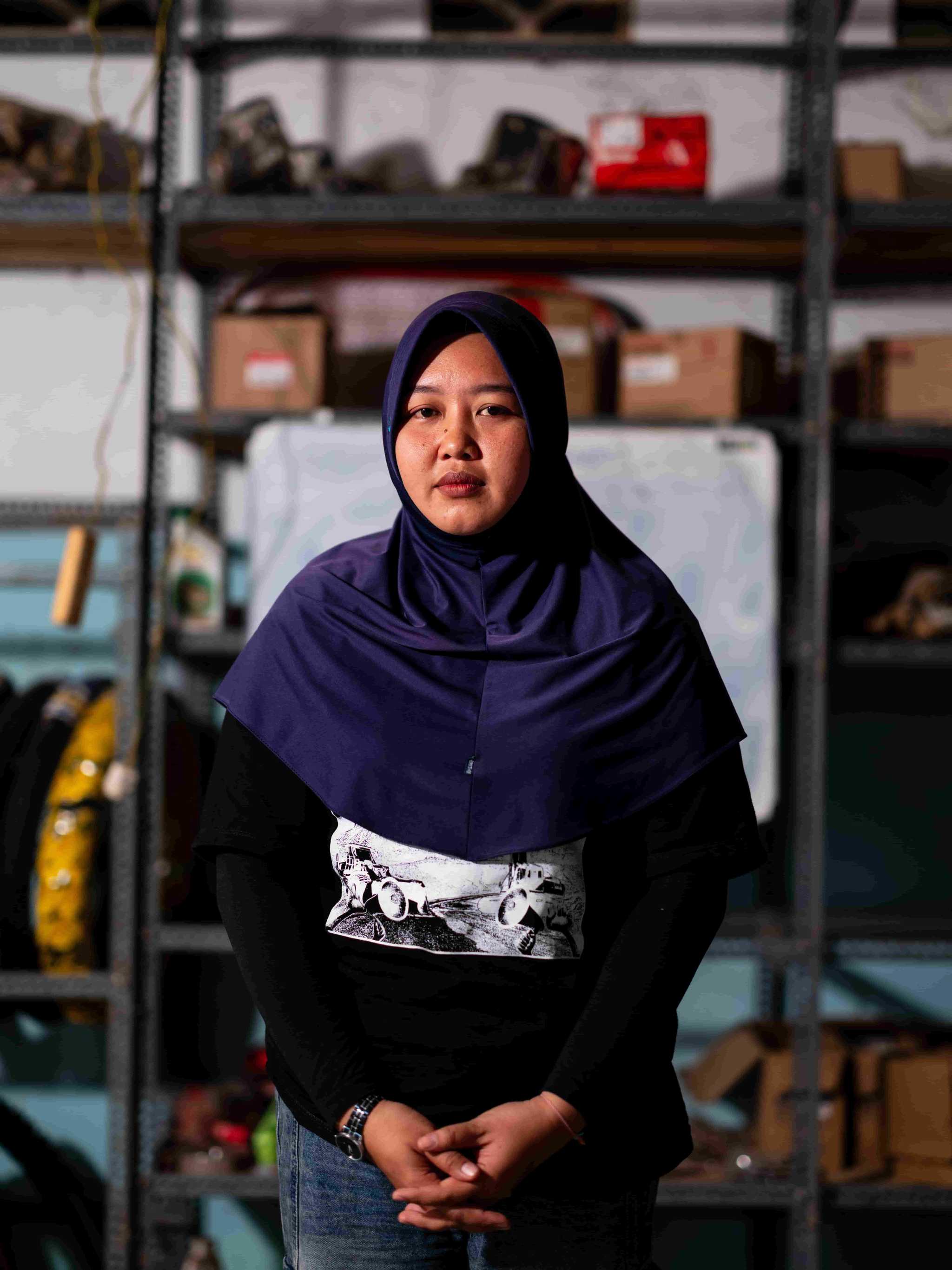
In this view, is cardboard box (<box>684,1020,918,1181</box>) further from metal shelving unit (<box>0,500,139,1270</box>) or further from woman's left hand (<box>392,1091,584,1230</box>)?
woman's left hand (<box>392,1091,584,1230</box>)

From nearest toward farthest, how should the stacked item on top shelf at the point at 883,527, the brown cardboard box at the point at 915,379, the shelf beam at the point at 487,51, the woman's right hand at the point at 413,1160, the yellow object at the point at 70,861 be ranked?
1. the woman's right hand at the point at 413,1160
2. the yellow object at the point at 70,861
3. the brown cardboard box at the point at 915,379
4. the stacked item on top shelf at the point at 883,527
5. the shelf beam at the point at 487,51

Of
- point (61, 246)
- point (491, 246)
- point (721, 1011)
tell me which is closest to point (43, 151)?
point (61, 246)

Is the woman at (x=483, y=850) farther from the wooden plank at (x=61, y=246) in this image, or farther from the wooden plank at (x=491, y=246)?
the wooden plank at (x=61, y=246)

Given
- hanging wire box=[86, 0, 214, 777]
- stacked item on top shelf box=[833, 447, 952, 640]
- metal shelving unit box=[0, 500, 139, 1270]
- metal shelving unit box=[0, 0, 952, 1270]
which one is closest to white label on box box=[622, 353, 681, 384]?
metal shelving unit box=[0, 0, 952, 1270]

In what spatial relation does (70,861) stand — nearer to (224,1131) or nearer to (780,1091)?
(224,1131)

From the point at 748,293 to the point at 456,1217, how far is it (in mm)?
2108

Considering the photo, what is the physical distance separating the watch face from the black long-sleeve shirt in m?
0.02

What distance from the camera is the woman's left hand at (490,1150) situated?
0.87 meters

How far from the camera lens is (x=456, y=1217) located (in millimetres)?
885

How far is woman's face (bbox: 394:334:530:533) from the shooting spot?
918 millimetres

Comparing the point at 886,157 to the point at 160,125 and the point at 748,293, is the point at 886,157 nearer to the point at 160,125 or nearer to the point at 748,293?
the point at 748,293

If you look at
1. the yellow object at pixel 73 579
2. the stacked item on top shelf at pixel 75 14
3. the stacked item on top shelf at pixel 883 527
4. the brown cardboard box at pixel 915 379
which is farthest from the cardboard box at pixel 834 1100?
the stacked item on top shelf at pixel 75 14

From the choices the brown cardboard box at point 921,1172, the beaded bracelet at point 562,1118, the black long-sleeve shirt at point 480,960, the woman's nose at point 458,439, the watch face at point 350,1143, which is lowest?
the brown cardboard box at point 921,1172

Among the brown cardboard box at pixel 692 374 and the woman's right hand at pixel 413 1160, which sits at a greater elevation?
the brown cardboard box at pixel 692 374
